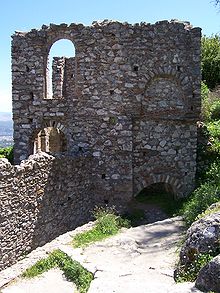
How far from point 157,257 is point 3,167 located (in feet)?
14.1

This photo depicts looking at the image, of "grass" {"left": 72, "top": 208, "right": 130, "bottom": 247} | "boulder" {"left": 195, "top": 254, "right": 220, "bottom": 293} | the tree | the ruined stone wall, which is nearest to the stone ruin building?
the ruined stone wall

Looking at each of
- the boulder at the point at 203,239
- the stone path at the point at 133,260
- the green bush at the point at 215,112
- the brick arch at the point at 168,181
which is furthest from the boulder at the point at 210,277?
the green bush at the point at 215,112

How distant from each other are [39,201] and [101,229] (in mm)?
1946

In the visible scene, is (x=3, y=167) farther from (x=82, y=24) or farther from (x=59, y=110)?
(x=82, y=24)

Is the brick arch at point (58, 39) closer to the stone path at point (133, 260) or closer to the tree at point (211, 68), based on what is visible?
the stone path at point (133, 260)

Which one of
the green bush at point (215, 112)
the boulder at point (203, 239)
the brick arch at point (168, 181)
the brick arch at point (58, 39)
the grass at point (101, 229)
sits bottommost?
the grass at point (101, 229)

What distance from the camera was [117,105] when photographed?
45.5ft

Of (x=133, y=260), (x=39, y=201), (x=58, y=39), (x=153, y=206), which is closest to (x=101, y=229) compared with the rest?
(x=39, y=201)

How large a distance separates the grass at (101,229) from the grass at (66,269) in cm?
96

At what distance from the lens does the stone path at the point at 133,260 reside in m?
7.05

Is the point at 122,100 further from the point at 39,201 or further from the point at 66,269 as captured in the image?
the point at 66,269

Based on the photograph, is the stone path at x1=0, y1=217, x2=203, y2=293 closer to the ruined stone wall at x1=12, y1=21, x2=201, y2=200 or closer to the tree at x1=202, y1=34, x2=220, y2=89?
the ruined stone wall at x1=12, y1=21, x2=201, y2=200

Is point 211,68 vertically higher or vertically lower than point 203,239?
higher

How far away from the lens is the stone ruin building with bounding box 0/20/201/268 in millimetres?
13734
